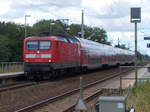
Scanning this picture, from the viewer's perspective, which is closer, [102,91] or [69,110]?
[69,110]

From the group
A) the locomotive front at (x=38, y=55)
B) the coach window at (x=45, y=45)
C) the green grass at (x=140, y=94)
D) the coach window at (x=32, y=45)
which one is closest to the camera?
the green grass at (x=140, y=94)

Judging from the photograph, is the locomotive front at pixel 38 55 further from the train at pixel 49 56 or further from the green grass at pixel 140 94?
the green grass at pixel 140 94

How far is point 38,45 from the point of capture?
1166 inches

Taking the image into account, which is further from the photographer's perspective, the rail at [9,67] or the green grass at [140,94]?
the rail at [9,67]

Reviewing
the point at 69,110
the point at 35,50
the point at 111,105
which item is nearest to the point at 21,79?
the point at 35,50

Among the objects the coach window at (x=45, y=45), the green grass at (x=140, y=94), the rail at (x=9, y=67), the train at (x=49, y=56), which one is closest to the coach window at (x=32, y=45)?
the train at (x=49, y=56)

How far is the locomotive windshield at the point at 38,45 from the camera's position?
96.3 feet

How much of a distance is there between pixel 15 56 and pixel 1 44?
656 centimetres

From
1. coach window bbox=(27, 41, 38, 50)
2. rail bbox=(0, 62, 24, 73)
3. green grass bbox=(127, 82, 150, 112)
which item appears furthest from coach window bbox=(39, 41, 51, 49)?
green grass bbox=(127, 82, 150, 112)

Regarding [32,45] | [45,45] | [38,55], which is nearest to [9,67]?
[32,45]

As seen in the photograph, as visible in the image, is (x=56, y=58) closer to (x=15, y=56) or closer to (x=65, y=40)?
(x=65, y=40)

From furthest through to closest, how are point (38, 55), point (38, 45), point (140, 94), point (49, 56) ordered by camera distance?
point (38, 45)
point (38, 55)
point (49, 56)
point (140, 94)

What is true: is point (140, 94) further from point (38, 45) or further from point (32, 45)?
point (32, 45)

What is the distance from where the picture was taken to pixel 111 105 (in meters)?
8.93
